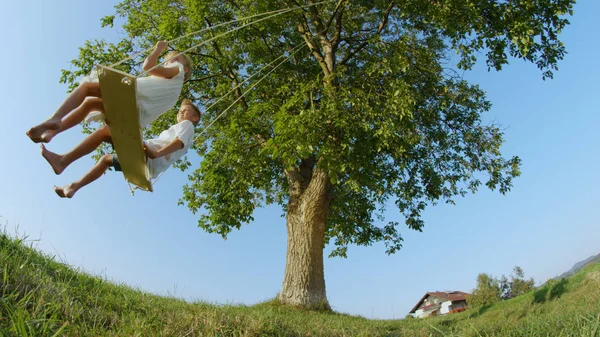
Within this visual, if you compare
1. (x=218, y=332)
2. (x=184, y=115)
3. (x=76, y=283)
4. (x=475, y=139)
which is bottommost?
(x=218, y=332)

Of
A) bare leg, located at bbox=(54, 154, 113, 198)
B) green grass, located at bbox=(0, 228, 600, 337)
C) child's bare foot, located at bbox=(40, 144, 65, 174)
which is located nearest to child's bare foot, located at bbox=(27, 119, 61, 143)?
child's bare foot, located at bbox=(40, 144, 65, 174)

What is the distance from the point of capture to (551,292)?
11234mm

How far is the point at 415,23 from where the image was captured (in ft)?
34.4

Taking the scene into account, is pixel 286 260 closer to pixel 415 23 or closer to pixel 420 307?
pixel 415 23

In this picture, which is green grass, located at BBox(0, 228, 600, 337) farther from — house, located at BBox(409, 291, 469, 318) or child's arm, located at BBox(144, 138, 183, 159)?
house, located at BBox(409, 291, 469, 318)

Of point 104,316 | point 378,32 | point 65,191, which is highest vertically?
point 378,32

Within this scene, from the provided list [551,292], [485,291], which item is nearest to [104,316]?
[551,292]

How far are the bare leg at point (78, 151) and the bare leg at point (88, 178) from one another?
18cm

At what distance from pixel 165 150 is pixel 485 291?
138ft

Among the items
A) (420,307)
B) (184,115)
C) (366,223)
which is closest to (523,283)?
(420,307)

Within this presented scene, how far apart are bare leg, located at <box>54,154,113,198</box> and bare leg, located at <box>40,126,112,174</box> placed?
18 centimetres

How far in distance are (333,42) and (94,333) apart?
8967 mm

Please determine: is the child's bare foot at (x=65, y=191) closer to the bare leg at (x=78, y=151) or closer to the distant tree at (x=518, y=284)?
the bare leg at (x=78, y=151)

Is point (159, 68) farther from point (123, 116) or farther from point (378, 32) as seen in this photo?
point (378, 32)
